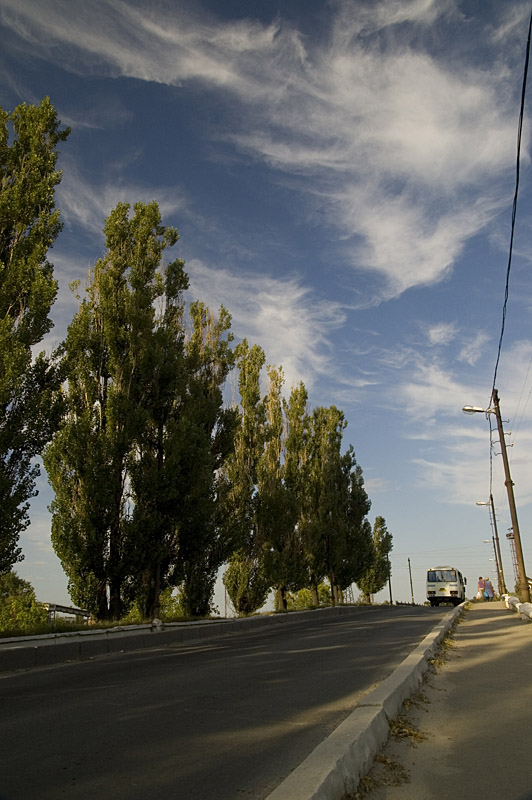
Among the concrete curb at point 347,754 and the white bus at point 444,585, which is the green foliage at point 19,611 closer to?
the white bus at point 444,585

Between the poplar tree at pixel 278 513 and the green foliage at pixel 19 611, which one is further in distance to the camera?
the green foliage at pixel 19 611

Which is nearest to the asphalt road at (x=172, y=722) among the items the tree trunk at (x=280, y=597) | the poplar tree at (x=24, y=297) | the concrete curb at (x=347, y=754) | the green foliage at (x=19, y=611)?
the concrete curb at (x=347, y=754)

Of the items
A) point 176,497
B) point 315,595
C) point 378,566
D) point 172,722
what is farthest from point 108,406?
point 378,566

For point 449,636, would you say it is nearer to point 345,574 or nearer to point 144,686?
point 144,686

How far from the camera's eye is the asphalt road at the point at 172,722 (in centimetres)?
366

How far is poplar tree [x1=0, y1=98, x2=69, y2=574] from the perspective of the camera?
13.0m

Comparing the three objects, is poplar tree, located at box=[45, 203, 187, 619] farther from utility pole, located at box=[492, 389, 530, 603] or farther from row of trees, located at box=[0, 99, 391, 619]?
utility pole, located at box=[492, 389, 530, 603]

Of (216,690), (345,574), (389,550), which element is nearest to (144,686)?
(216,690)

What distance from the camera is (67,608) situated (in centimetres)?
1830

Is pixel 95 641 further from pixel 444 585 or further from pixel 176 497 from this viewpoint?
pixel 444 585

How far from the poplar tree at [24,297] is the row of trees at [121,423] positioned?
0.10ft

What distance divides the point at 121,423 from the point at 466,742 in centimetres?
1471

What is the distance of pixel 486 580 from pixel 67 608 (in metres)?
30.8

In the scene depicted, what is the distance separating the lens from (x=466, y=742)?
4680 millimetres
